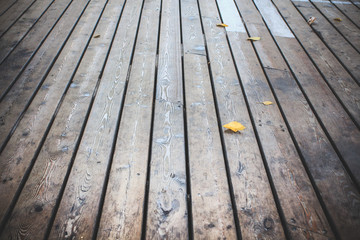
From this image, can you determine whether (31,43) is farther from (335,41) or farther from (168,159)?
(335,41)

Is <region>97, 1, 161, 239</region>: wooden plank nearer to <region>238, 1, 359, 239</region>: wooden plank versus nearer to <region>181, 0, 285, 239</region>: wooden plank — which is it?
<region>181, 0, 285, 239</region>: wooden plank

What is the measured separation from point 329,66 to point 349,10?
50.1 inches

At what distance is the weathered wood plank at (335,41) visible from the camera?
164cm

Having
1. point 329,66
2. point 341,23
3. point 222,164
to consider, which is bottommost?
point 222,164

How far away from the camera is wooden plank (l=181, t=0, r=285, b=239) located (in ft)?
2.84

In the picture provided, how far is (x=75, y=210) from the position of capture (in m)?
0.87

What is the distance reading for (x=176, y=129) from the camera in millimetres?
1180

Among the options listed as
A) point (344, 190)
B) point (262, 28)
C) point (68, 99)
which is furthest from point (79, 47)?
point (344, 190)

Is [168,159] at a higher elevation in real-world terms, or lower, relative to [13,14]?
lower

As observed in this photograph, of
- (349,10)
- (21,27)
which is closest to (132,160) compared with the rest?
(21,27)

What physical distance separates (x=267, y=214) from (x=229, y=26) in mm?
1640

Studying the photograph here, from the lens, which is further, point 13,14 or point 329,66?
point 13,14

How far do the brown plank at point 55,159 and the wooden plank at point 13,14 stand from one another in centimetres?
90

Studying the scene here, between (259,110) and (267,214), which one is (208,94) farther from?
(267,214)
